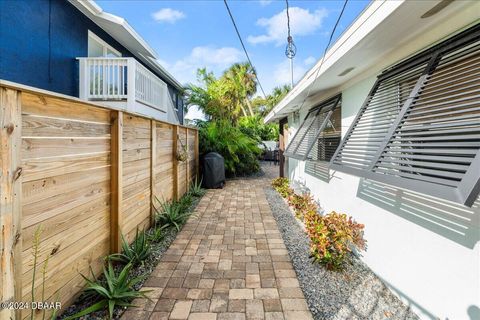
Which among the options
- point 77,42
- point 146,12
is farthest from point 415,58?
point 146,12

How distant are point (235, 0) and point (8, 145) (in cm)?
555

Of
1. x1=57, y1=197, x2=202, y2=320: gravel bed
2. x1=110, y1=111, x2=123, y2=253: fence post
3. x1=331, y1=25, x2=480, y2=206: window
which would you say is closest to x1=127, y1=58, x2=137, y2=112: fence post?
x1=57, y1=197, x2=202, y2=320: gravel bed

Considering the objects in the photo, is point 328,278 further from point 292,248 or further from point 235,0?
point 235,0

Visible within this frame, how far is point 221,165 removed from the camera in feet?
28.1

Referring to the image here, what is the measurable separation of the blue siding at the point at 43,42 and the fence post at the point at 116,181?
11.2 ft

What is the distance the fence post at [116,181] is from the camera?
9.35 feet

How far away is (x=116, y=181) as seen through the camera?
285cm

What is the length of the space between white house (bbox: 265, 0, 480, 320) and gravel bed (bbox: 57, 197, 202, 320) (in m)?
2.61

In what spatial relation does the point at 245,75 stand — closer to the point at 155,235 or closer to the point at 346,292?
the point at 155,235

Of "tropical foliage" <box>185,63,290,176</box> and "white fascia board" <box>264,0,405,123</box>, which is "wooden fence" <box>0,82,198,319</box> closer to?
"white fascia board" <box>264,0,405,123</box>

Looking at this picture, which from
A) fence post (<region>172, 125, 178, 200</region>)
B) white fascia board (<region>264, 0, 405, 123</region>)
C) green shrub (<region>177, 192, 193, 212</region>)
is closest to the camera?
white fascia board (<region>264, 0, 405, 123</region>)

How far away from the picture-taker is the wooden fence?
4.94 ft

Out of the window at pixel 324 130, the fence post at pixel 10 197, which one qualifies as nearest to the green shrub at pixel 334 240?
the window at pixel 324 130

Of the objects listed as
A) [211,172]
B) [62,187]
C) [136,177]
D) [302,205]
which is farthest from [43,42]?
[302,205]
